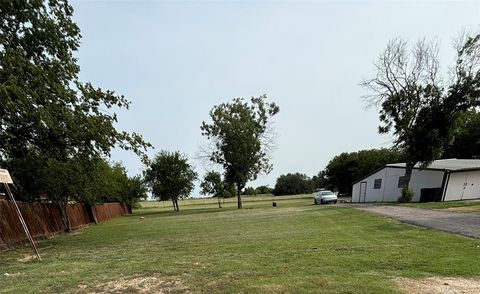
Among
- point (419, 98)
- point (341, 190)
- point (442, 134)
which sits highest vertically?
point (419, 98)

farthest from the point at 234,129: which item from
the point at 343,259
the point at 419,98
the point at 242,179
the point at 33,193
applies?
the point at 343,259

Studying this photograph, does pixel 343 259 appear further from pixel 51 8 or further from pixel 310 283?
pixel 51 8

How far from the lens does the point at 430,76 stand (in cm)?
3553

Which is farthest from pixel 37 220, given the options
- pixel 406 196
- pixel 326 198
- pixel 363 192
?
pixel 363 192

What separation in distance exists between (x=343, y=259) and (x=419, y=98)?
3050 cm

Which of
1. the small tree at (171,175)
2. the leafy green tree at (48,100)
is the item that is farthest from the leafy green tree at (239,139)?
the leafy green tree at (48,100)

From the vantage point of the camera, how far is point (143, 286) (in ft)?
22.8

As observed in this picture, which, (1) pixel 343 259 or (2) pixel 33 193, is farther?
(2) pixel 33 193

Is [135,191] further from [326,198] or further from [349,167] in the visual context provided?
[349,167]

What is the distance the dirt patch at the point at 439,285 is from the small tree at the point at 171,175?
170ft

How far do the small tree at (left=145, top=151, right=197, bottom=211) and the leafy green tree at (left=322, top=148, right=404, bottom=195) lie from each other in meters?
32.6

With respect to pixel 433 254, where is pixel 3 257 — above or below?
below

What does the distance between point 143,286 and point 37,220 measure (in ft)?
54.6

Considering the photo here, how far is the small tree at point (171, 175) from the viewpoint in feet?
189
